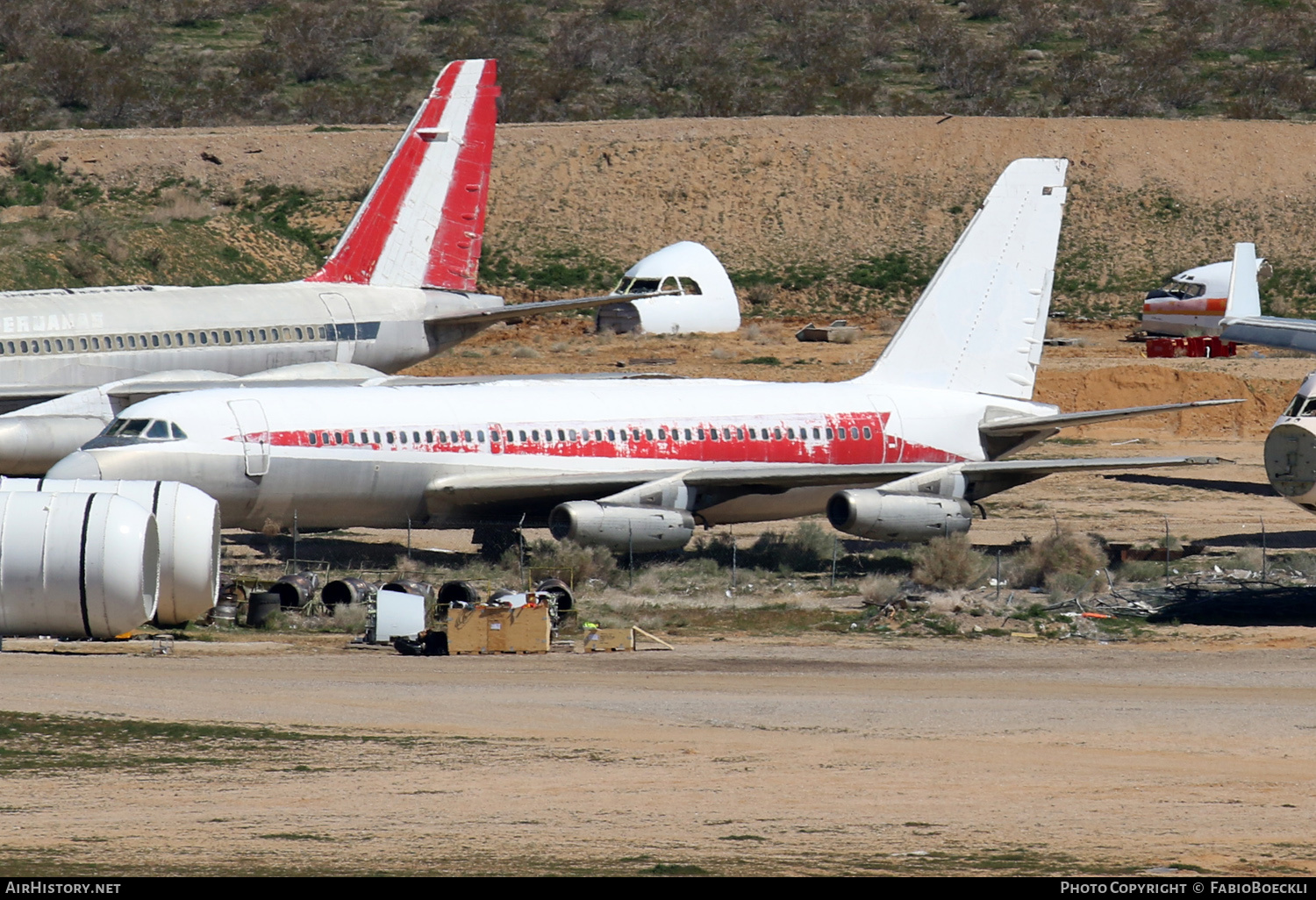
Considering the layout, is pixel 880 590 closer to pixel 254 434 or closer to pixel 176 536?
pixel 254 434

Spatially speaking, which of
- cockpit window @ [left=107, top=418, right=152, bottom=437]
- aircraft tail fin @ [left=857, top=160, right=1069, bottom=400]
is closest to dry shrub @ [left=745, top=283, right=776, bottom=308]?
aircraft tail fin @ [left=857, top=160, right=1069, bottom=400]

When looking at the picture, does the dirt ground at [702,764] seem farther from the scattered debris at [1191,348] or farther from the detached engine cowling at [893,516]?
the scattered debris at [1191,348]

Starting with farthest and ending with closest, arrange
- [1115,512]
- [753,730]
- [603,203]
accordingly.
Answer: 1. [603,203]
2. [1115,512]
3. [753,730]

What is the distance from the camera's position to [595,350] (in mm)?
75062

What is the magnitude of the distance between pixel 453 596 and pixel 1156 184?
2904 inches

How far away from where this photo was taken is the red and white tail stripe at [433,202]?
49094mm

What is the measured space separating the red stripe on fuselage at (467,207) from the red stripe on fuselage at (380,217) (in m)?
1.10

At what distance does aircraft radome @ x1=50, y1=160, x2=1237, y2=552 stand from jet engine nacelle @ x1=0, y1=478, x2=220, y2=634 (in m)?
3.96

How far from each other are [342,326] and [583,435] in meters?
12.2

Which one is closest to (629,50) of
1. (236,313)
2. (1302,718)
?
(236,313)

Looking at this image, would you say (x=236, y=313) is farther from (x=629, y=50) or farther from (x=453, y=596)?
(x=629, y=50)

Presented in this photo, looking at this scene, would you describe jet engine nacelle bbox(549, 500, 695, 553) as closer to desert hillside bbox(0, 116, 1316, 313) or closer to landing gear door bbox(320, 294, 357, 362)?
landing gear door bbox(320, 294, 357, 362)

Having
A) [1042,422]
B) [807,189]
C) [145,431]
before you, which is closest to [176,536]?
[145,431]

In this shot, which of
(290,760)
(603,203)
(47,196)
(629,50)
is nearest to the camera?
(290,760)
